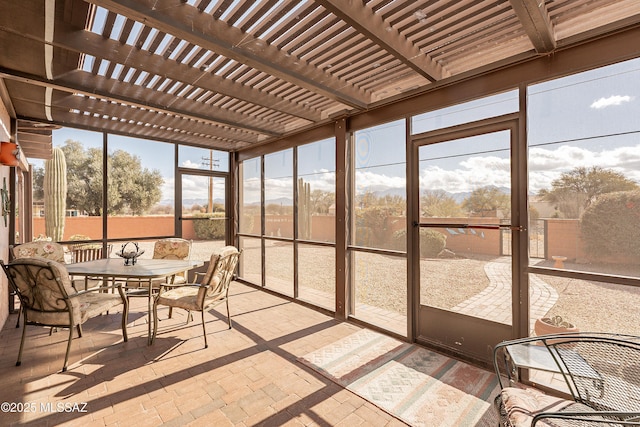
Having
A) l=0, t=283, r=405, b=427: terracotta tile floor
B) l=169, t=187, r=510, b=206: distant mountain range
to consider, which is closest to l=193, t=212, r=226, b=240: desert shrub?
A: l=169, t=187, r=510, b=206: distant mountain range

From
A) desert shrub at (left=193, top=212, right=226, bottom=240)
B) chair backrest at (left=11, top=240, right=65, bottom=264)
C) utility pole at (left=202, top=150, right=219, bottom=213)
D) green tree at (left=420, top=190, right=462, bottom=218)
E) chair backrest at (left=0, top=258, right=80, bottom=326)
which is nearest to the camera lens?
chair backrest at (left=0, top=258, right=80, bottom=326)

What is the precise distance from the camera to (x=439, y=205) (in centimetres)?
326

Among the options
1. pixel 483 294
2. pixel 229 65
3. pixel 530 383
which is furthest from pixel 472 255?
pixel 229 65

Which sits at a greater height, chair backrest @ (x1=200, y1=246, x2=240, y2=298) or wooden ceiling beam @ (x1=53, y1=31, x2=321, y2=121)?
wooden ceiling beam @ (x1=53, y1=31, x2=321, y2=121)

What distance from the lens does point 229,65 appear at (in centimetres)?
302

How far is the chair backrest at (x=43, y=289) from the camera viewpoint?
2.73 meters

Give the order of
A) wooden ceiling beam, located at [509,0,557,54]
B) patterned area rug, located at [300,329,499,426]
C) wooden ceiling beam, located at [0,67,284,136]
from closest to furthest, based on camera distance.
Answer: wooden ceiling beam, located at [509,0,557,54] → patterned area rug, located at [300,329,499,426] → wooden ceiling beam, located at [0,67,284,136]

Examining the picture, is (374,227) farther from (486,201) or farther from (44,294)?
(44,294)

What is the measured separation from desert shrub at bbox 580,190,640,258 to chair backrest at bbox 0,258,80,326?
179 inches

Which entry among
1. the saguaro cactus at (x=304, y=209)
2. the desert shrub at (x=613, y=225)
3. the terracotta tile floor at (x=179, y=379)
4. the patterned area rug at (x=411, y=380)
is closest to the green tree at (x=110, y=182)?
the terracotta tile floor at (x=179, y=379)

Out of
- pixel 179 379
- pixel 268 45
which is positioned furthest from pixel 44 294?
pixel 268 45

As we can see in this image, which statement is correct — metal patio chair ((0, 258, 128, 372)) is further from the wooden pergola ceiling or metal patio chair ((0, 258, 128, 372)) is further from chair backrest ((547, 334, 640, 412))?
chair backrest ((547, 334, 640, 412))

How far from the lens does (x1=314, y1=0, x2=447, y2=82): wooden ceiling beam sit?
1.98m

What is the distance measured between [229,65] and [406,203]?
2423mm
